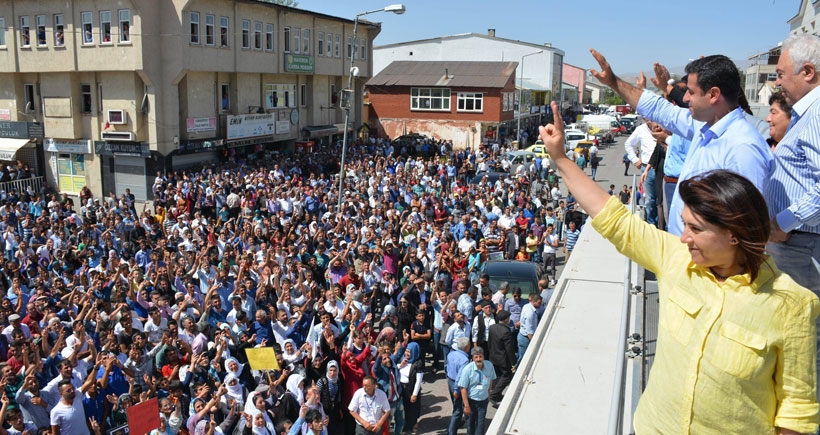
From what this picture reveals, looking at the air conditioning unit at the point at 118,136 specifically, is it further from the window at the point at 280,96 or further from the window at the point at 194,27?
the window at the point at 280,96

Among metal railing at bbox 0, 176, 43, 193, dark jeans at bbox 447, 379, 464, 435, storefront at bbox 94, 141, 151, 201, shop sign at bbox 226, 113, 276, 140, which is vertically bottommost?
dark jeans at bbox 447, 379, 464, 435

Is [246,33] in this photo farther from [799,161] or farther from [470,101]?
[799,161]

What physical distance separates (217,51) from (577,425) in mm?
25226

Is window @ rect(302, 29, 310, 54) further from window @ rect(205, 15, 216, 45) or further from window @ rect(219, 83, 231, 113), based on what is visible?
window @ rect(205, 15, 216, 45)

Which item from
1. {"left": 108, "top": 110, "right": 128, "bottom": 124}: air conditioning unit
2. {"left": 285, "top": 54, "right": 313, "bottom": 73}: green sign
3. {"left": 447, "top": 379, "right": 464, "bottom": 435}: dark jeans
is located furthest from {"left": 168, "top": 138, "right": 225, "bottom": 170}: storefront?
{"left": 447, "top": 379, "right": 464, "bottom": 435}: dark jeans

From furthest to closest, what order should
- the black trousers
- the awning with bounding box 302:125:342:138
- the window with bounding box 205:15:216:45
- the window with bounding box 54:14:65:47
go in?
the awning with bounding box 302:125:342:138 < the window with bounding box 205:15:216:45 < the window with bounding box 54:14:65:47 < the black trousers

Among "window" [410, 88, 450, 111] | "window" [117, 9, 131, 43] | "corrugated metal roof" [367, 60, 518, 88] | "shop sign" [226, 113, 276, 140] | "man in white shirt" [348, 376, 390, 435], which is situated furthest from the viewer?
"window" [410, 88, 450, 111]

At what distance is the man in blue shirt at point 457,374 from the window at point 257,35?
23150mm

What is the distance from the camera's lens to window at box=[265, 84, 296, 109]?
30781 mm

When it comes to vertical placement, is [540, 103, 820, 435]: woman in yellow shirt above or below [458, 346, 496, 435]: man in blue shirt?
above

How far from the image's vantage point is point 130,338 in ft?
29.4

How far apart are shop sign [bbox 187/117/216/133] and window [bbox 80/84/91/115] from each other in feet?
13.4

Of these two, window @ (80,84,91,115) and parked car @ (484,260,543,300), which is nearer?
parked car @ (484,260,543,300)

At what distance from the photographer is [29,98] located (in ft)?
89.6
